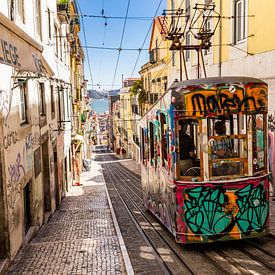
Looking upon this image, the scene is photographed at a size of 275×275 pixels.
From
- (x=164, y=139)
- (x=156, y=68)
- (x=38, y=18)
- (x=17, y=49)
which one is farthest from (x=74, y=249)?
(x=156, y=68)

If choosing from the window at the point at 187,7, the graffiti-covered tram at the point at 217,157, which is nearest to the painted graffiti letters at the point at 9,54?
the graffiti-covered tram at the point at 217,157

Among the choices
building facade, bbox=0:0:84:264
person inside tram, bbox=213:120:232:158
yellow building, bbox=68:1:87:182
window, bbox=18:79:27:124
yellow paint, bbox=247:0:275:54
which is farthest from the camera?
yellow building, bbox=68:1:87:182

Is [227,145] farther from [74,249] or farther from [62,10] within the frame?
[62,10]

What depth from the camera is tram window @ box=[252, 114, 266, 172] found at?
22.5 feet

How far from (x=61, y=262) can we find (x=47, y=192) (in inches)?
284

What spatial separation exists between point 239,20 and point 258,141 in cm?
871

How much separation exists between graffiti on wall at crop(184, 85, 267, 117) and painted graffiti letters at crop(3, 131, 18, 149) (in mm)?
3536

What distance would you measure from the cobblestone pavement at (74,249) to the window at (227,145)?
7.91ft

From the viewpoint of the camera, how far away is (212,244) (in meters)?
7.39

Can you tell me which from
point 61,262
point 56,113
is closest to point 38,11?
point 56,113

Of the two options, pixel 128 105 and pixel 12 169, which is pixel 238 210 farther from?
pixel 128 105

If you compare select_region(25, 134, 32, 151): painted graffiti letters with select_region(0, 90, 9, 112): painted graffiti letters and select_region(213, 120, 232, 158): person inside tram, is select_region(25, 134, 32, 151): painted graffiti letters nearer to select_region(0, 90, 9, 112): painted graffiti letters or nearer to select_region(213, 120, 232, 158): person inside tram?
select_region(0, 90, 9, 112): painted graffiti letters

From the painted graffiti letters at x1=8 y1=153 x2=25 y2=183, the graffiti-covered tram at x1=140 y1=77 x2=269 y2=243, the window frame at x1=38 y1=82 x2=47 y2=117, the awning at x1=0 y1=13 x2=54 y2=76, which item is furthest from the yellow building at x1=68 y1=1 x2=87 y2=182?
the graffiti-covered tram at x1=140 y1=77 x2=269 y2=243

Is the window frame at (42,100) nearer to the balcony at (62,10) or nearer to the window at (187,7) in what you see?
the balcony at (62,10)
